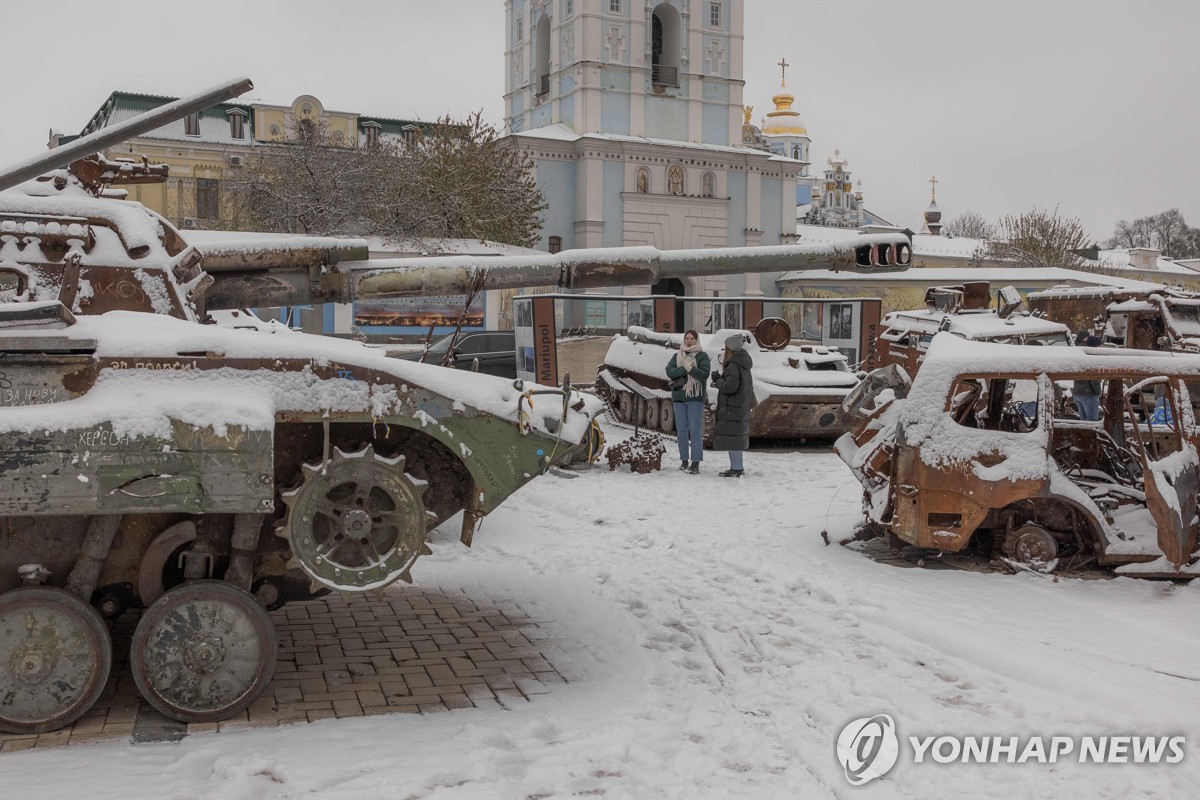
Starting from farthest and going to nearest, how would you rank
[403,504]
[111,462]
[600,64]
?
[600,64] < [403,504] < [111,462]

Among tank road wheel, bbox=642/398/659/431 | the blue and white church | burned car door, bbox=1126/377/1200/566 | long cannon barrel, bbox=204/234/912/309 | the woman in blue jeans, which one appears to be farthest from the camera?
the blue and white church

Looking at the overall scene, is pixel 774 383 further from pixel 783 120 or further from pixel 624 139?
pixel 783 120

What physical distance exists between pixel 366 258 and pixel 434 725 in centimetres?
318

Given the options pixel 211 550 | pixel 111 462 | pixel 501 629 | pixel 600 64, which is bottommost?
pixel 501 629

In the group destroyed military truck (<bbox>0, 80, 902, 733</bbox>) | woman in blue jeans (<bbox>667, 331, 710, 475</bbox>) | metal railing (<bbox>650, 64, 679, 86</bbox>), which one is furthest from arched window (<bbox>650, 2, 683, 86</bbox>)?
destroyed military truck (<bbox>0, 80, 902, 733</bbox>)

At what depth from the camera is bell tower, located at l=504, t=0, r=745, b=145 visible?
133 ft

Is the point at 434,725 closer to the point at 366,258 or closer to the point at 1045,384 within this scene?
the point at 366,258

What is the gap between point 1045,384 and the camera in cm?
841

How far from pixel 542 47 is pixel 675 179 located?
767cm

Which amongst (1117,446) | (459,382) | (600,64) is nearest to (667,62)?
(600,64)

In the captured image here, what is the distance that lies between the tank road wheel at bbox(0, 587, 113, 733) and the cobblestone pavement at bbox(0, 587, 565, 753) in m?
0.10

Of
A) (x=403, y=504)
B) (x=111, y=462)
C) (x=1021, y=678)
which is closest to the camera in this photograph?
(x=111, y=462)

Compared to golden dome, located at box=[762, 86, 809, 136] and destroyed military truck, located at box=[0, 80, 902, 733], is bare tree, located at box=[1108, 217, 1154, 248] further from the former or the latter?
destroyed military truck, located at box=[0, 80, 902, 733]

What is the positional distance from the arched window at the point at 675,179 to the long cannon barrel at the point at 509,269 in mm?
33776
